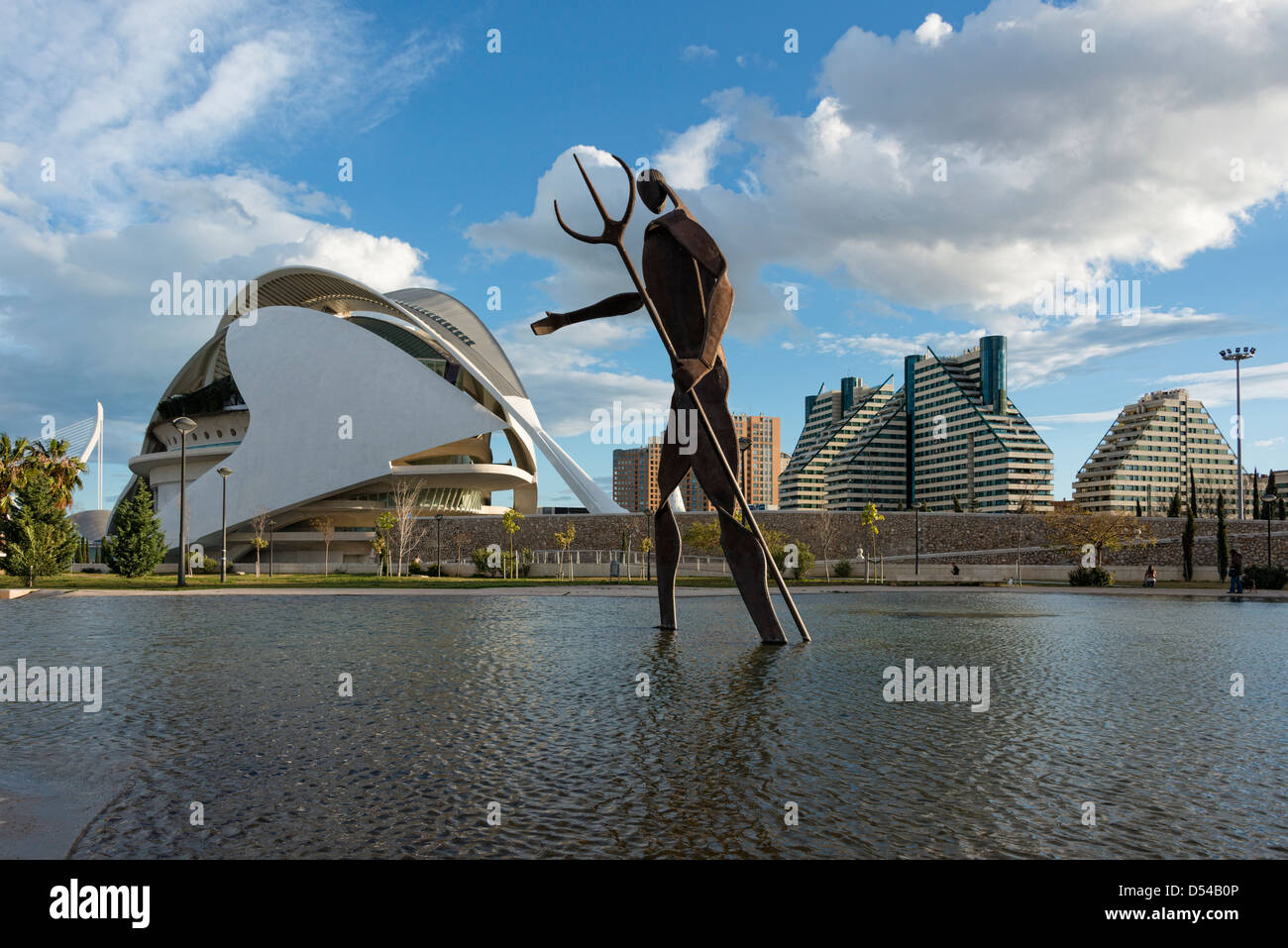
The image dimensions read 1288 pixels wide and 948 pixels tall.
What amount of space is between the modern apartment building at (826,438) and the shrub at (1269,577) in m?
102

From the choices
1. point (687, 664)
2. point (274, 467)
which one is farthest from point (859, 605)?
point (274, 467)

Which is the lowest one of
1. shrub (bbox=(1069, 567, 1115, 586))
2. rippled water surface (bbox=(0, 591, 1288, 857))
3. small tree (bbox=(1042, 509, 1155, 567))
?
shrub (bbox=(1069, 567, 1115, 586))

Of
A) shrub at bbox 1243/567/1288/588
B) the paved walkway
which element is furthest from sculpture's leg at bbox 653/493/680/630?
shrub at bbox 1243/567/1288/588

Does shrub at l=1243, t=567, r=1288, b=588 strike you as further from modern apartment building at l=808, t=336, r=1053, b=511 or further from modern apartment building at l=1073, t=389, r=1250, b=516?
modern apartment building at l=1073, t=389, r=1250, b=516

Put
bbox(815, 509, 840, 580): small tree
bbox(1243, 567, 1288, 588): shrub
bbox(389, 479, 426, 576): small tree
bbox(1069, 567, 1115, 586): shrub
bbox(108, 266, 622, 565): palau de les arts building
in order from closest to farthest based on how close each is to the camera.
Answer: bbox(1243, 567, 1288, 588): shrub < bbox(1069, 567, 1115, 586): shrub < bbox(389, 479, 426, 576): small tree < bbox(815, 509, 840, 580): small tree < bbox(108, 266, 622, 565): palau de les arts building

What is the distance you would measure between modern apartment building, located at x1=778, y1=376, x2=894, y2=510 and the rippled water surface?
12768cm

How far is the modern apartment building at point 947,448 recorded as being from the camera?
362 feet

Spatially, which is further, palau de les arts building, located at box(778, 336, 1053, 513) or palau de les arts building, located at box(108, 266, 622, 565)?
palau de les arts building, located at box(778, 336, 1053, 513)

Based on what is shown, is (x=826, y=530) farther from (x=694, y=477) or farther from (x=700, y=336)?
(x=694, y=477)

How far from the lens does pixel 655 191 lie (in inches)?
444

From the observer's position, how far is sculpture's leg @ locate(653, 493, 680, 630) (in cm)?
1196

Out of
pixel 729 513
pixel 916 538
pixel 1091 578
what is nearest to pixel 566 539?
pixel 916 538
